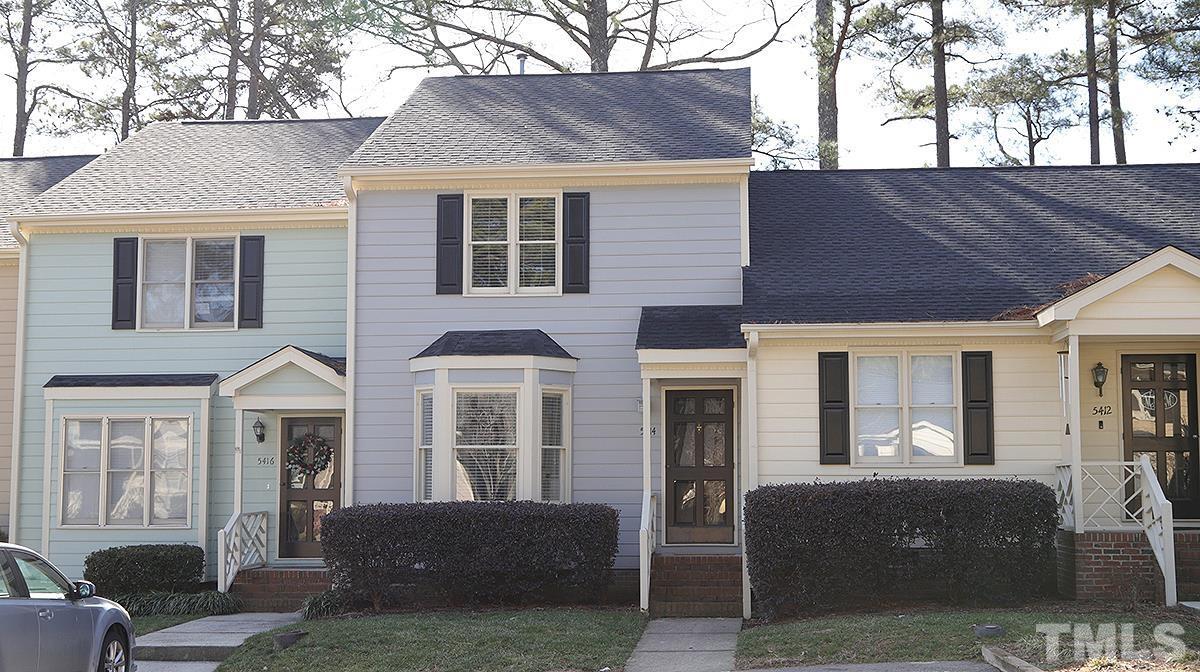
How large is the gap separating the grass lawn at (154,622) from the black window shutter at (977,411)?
931cm

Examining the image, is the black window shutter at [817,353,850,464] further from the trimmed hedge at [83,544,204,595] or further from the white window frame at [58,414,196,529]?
the white window frame at [58,414,196,529]

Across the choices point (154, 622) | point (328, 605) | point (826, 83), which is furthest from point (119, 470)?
point (826, 83)

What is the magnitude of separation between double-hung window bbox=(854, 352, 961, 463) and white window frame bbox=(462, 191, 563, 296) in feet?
13.1

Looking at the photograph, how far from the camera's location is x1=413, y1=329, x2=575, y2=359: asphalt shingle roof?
1642 cm

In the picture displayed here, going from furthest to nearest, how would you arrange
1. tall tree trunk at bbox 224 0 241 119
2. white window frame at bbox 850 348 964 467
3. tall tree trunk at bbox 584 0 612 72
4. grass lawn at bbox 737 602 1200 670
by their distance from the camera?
tall tree trunk at bbox 224 0 241 119 → tall tree trunk at bbox 584 0 612 72 → white window frame at bbox 850 348 964 467 → grass lawn at bbox 737 602 1200 670

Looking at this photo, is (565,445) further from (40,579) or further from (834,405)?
(40,579)

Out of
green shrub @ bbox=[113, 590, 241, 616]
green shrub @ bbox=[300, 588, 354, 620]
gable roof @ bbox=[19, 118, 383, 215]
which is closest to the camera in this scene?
green shrub @ bbox=[300, 588, 354, 620]

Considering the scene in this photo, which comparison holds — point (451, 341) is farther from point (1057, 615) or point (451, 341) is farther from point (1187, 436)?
point (1187, 436)

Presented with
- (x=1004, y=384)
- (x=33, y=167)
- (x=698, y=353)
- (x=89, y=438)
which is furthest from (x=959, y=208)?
(x=33, y=167)

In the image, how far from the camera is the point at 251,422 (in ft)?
60.3

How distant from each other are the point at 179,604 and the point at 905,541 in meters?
8.78

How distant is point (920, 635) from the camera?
12.1 metres

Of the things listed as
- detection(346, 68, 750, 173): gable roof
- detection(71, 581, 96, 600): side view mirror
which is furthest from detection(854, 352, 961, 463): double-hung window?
detection(71, 581, 96, 600): side view mirror

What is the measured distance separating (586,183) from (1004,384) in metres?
5.69
